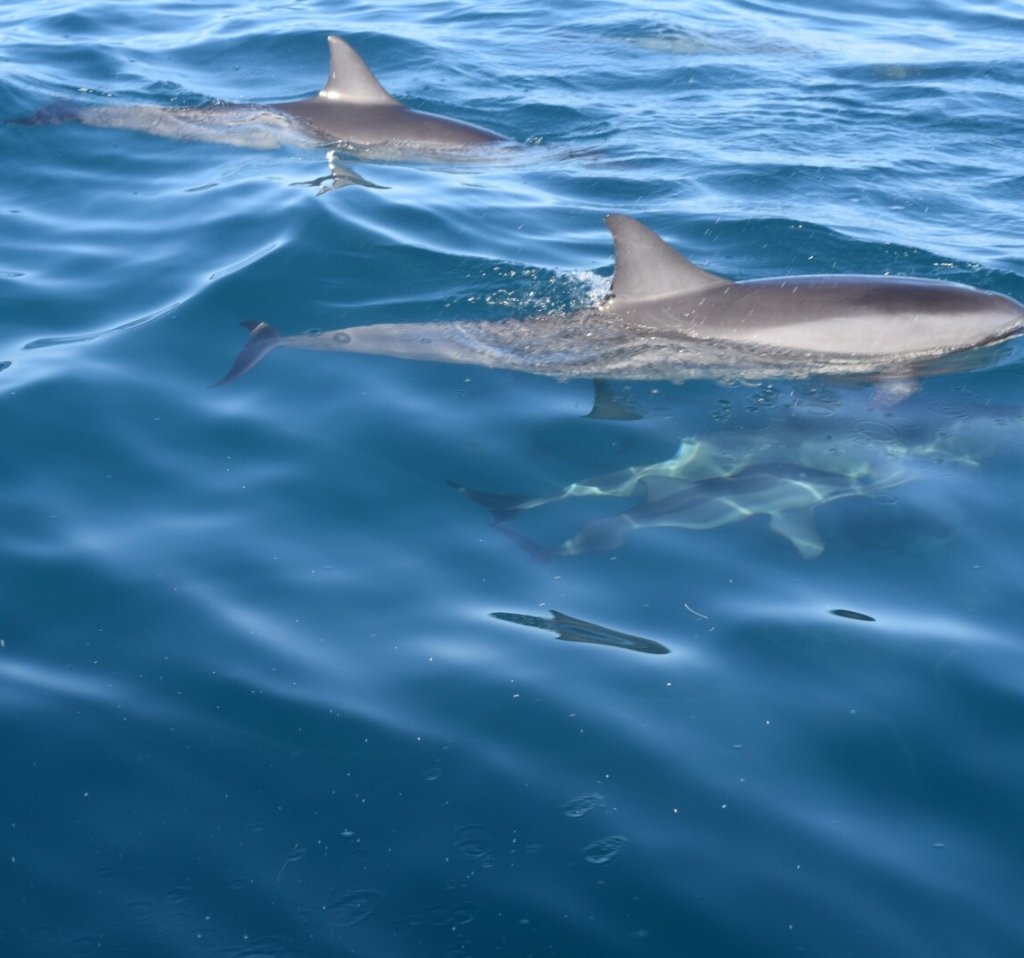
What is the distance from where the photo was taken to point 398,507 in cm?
734

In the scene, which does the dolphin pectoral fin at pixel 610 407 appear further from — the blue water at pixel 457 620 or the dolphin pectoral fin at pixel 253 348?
the dolphin pectoral fin at pixel 253 348

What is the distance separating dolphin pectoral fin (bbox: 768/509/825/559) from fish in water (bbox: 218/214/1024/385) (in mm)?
1808

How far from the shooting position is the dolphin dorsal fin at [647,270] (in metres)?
9.26

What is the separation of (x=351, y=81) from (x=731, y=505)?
918 cm

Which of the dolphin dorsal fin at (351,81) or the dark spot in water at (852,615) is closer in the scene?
the dark spot in water at (852,615)

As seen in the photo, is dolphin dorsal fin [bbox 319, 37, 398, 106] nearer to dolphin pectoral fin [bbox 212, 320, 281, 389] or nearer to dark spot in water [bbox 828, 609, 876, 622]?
dolphin pectoral fin [bbox 212, 320, 281, 389]

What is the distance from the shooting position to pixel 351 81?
14992mm

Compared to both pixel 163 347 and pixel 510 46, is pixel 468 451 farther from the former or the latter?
pixel 510 46

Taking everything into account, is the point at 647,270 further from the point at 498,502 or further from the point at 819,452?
the point at 498,502

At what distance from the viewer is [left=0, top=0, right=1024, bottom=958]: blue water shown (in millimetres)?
4805

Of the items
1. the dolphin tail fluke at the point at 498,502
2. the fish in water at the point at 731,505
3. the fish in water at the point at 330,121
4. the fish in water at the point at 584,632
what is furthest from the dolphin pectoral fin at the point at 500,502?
the fish in water at the point at 330,121

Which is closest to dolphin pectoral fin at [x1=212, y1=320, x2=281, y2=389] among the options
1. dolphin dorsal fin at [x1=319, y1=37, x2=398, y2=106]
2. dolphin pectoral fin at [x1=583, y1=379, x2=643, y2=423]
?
dolphin pectoral fin at [x1=583, y1=379, x2=643, y2=423]

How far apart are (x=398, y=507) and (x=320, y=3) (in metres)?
16.3

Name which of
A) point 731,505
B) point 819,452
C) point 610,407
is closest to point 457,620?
point 731,505
